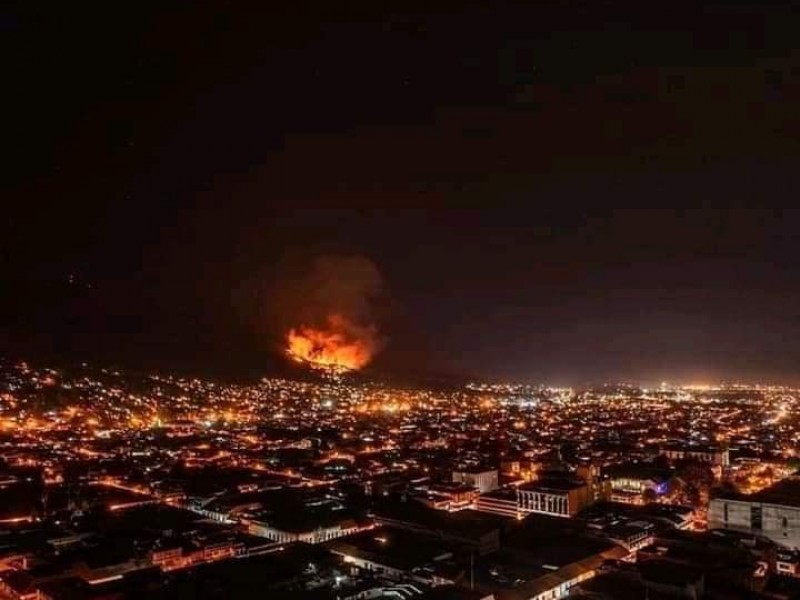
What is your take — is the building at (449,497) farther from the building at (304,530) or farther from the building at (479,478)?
the building at (304,530)

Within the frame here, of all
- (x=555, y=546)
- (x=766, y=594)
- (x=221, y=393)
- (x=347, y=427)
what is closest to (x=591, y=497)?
(x=555, y=546)

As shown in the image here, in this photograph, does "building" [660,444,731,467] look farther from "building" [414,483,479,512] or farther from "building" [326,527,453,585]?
"building" [326,527,453,585]

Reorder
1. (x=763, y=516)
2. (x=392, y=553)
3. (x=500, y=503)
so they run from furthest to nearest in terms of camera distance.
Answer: (x=500, y=503) < (x=763, y=516) < (x=392, y=553)

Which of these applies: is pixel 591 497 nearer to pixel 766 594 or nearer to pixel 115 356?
pixel 766 594

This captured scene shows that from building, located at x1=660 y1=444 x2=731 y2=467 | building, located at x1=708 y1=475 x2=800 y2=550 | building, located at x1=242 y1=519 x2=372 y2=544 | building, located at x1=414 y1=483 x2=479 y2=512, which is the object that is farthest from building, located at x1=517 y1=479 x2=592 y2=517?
building, located at x1=660 y1=444 x2=731 y2=467

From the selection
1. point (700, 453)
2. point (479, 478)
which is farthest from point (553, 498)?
point (700, 453)

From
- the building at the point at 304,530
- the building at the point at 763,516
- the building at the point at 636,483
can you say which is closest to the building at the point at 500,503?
the building at the point at 636,483

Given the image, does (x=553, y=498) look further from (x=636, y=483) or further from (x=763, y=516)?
(x=763, y=516)
